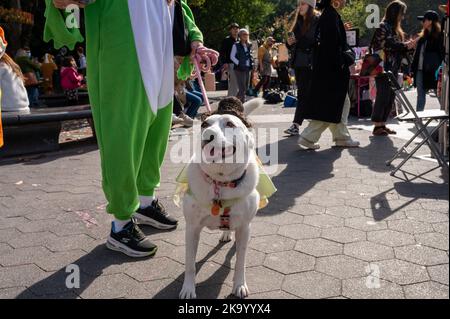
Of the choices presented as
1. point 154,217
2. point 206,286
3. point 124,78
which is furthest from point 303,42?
point 206,286

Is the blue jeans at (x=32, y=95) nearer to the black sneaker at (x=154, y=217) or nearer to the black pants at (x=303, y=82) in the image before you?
the black pants at (x=303, y=82)

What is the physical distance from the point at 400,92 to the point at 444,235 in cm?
244

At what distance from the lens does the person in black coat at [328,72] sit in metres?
5.87

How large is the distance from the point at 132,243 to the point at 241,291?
888mm

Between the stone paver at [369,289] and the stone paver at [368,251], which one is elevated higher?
the stone paver at [369,289]

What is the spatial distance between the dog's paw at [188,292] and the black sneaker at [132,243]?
0.60 metres

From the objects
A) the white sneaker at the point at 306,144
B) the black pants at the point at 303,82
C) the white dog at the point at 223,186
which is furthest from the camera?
the black pants at the point at 303,82

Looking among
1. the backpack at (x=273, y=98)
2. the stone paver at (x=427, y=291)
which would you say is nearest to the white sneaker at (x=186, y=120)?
the backpack at (x=273, y=98)

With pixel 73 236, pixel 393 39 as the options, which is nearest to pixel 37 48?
pixel 393 39

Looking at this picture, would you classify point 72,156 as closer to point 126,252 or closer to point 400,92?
point 126,252

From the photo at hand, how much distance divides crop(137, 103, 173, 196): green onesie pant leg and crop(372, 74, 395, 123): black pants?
465 cm

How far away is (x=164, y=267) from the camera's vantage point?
9.31ft

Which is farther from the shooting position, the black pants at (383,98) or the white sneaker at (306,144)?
the black pants at (383,98)

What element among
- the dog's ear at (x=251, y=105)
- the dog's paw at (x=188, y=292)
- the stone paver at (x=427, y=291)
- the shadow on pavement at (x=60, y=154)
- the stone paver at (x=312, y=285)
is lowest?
the shadow on pavement at (x=60, y=154)
